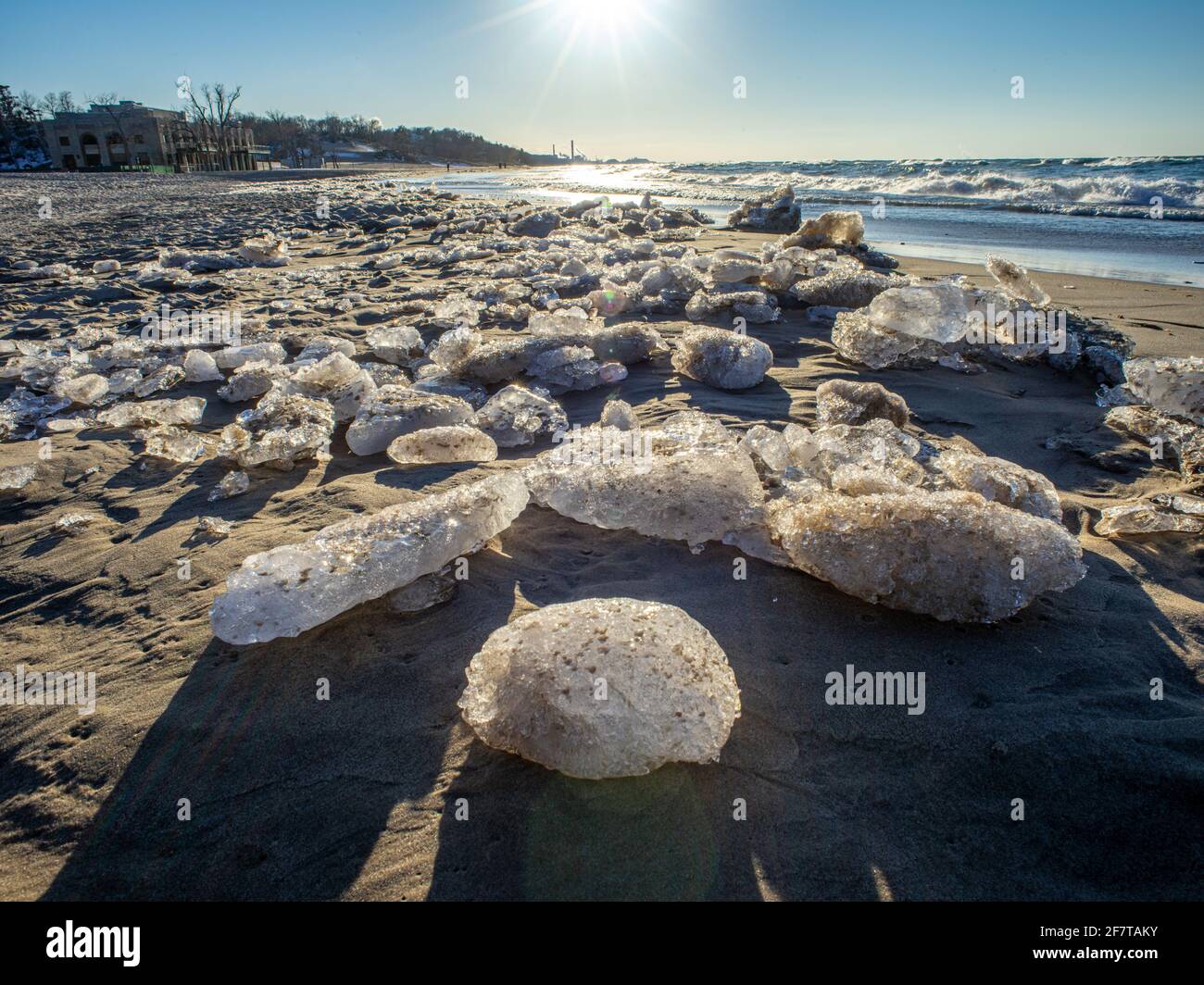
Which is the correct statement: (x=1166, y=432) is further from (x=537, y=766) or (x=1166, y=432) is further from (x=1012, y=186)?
(x=1012, y=186)

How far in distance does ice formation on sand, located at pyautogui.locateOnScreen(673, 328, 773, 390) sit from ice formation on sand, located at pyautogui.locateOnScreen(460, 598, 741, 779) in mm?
2434

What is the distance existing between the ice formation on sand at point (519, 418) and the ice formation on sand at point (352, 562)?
83 centimetres

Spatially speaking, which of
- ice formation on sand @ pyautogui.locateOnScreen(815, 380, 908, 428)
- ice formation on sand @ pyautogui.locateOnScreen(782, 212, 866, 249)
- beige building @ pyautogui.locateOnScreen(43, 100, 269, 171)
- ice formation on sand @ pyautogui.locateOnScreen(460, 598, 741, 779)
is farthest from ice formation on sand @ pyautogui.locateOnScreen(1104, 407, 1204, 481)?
beige building @ pyautogui.locateOnScreen(43, 100, 269, 171)

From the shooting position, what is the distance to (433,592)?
6.39 ft

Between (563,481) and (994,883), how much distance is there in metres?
1.67

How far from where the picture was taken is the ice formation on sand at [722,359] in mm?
3723

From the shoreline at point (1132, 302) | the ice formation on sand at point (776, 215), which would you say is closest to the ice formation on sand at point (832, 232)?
the shoreline at point (1132, 302)

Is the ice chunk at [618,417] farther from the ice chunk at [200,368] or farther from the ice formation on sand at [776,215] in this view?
the ice formation on sand at [776,215]

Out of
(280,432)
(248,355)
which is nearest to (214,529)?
(280,432)

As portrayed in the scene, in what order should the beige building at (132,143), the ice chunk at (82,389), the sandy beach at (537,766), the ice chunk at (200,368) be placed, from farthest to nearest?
the beige building at (132,143) < the ice chunk at (200,368) < the ice chunk at (82,389) < the sandy beach at (537,766)

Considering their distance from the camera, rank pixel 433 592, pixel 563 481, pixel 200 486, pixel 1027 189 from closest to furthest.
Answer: pixel 433 592 → pixel 563 481 → pixel 200 486 → pixel 1027 189

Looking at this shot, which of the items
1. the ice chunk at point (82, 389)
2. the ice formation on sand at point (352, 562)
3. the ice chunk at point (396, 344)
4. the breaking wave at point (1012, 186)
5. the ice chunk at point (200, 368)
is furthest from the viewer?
the breaking wave at point (1012, 186)
